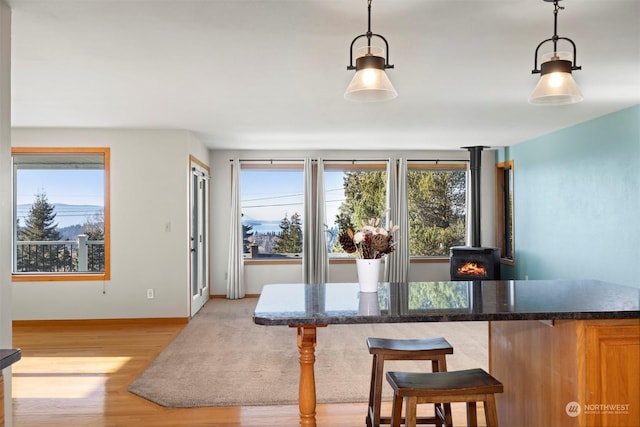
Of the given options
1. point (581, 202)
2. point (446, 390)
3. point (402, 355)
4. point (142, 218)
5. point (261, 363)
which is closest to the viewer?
point (446, 390)

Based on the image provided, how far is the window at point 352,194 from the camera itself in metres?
8.09

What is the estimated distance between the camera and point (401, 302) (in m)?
2.24

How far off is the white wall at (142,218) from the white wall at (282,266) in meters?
1.78

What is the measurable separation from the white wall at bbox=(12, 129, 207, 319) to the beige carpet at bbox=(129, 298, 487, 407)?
0.65m

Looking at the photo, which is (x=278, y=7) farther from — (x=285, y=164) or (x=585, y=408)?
(x=285, y=164)

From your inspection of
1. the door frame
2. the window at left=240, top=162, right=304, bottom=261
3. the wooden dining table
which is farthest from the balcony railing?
the wooden dining table

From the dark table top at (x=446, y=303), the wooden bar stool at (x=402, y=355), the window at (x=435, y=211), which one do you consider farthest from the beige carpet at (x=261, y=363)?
the window at (x=435, y=211)

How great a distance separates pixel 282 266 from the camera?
799cm

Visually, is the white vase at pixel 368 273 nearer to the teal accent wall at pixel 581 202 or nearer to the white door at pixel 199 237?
the teal accent wall at pixel 581 202

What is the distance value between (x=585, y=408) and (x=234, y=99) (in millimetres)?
3647

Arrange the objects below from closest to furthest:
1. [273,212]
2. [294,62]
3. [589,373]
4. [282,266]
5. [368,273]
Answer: [589,373] < [368,273] < [294,62] < [282,266] < [273,212]

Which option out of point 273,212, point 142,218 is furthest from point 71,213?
point 273,212

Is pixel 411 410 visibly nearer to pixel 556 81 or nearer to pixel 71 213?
pixel 556 81

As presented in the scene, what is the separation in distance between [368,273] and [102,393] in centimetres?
243
